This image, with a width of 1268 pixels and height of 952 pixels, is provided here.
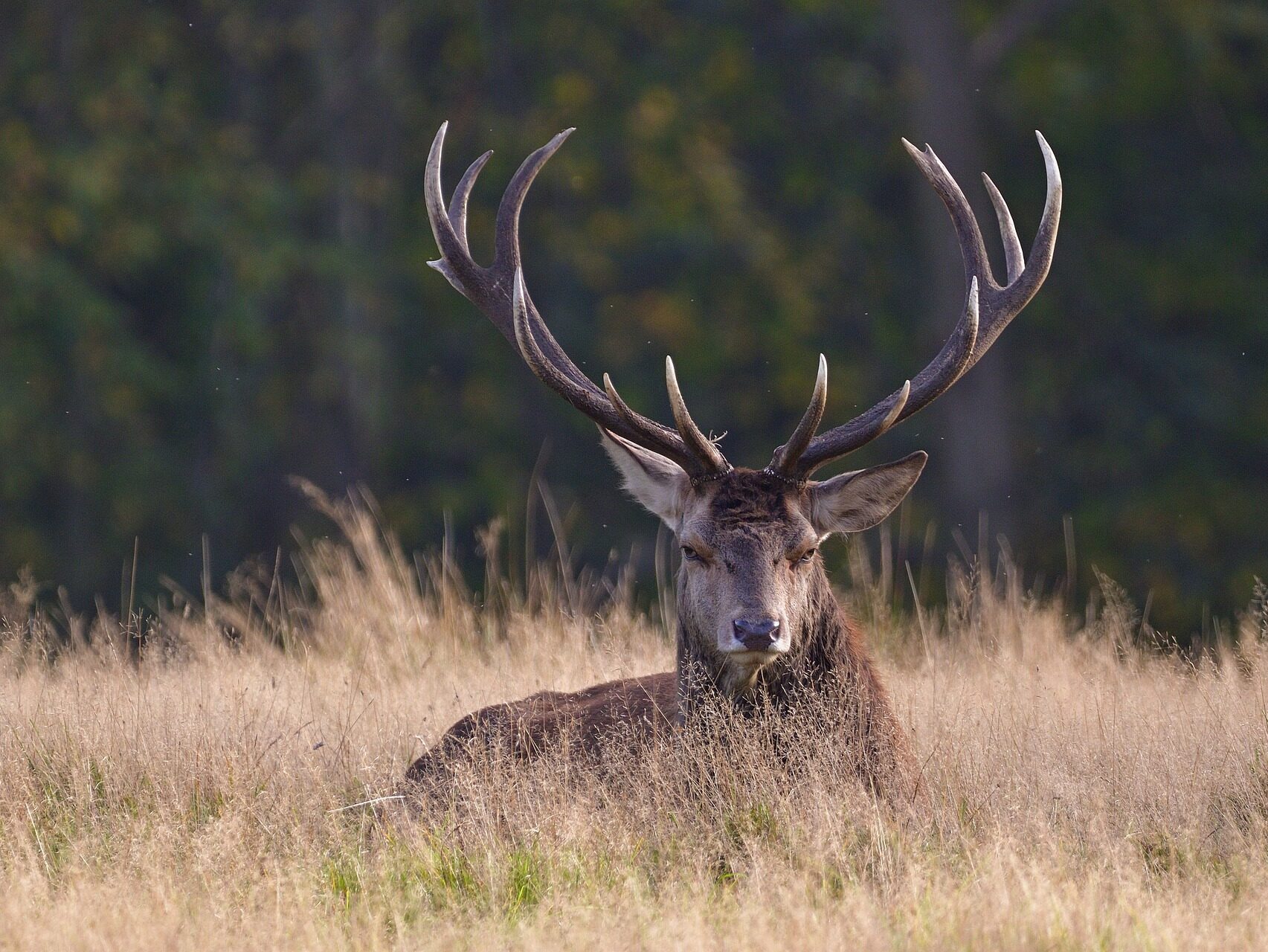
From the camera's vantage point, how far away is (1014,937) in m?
4.25

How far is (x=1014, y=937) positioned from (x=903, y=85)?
1618 centimetres

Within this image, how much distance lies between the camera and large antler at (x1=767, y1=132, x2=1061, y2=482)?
5.74m

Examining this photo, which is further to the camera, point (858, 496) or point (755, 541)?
point (858, 496)

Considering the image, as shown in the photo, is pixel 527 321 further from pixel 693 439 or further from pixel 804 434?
pixel 804 434

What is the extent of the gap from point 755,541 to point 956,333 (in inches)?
40.2

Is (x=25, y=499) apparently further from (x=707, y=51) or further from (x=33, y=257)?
(x=707, y=51)

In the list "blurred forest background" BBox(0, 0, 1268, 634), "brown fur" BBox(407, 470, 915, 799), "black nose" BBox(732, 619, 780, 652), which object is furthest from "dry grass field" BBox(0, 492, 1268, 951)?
"blurred forest background" BBox(0, 0, 1268, 634)

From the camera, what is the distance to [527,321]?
6.12 meters

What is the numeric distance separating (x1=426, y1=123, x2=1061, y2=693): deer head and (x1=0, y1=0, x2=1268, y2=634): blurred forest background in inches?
453

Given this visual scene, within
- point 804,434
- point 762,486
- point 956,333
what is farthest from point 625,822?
point 956,333

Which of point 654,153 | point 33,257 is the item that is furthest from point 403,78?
point 33,257

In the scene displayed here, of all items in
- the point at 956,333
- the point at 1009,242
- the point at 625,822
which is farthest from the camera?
the point at 1009,242

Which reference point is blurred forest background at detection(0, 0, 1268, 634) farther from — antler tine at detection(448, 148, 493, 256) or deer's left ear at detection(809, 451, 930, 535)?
deer's left ear at detection(809, 451, 930, 535)

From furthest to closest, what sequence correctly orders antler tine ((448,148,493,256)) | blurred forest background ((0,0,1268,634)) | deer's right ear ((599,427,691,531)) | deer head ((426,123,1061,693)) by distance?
blurred forest background ((0,0,1268,634)) → antler tine ((448,148,493,256)) → deer's right ear ((599,427,691,531)) → deer head ((426,123,1061,693))
